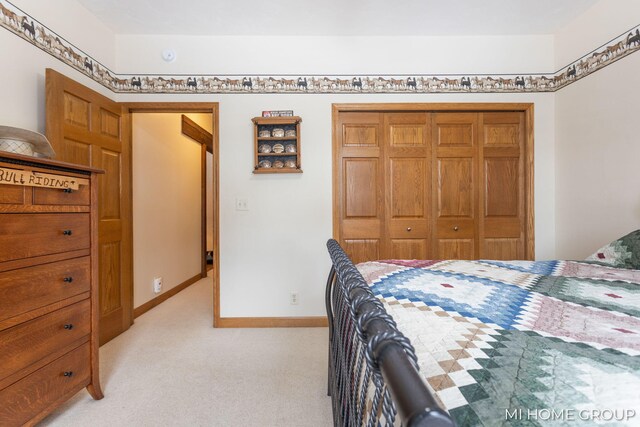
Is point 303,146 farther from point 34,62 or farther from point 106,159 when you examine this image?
point 34,62

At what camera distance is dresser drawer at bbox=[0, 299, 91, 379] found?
1127 mm

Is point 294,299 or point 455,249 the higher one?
point 455,249

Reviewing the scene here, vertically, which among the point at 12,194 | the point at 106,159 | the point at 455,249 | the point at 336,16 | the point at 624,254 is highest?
the point at 336,16

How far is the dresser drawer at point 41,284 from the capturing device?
44.3 inches

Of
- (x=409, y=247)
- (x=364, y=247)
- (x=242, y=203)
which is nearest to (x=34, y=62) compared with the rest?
(x=242, y=203)

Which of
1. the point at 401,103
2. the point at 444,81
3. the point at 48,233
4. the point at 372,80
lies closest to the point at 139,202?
the point at 48,233

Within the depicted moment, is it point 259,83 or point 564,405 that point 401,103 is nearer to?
point 259,83

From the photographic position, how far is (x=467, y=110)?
2.61 metres

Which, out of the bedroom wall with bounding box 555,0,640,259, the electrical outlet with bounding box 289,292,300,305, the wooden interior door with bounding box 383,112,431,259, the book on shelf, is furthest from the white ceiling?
the electrical outlet with bounding box 289,292,300,305

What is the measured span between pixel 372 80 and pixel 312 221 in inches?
56.2

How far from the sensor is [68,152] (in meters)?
1.92

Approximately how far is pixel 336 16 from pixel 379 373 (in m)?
2.64

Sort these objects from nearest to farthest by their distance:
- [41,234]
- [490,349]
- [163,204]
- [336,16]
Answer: [490,349] → [41,234] → [336,16] → [163,204]

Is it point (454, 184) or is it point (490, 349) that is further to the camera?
point (454, 184)
